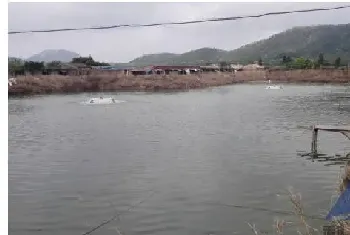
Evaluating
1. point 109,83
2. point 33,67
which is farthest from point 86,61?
point 109,83

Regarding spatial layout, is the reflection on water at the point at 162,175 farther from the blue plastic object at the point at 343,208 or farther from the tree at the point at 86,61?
the tree at the point at 86,61

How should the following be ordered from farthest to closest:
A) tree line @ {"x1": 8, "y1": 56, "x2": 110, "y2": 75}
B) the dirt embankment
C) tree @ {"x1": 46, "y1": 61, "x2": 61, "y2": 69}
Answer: tree @ {"x1": 46, "y1": 61, "x2": 61, "y2": 69} < tree line @ {"x1": 8, "y1": 56, "x2": 110, "y2": 75} < the dirt embankment

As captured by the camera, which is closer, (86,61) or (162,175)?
(162,175)

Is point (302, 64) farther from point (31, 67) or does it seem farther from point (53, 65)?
point (31, 67)

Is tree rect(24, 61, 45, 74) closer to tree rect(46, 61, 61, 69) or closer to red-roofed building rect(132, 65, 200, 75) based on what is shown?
tree rect(46, 61, 61, 69)

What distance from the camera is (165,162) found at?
15.2m

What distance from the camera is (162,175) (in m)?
13.3

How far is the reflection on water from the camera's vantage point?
957cm

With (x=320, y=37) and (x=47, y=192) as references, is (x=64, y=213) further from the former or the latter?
(x=320, y=37)

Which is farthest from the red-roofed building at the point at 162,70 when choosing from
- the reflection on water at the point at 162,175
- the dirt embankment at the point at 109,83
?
the reflection on water at the point at 162,175

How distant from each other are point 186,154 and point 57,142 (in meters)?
6.72

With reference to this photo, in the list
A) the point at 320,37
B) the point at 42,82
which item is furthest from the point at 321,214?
the point at 320,37

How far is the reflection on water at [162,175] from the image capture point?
957 centimetres

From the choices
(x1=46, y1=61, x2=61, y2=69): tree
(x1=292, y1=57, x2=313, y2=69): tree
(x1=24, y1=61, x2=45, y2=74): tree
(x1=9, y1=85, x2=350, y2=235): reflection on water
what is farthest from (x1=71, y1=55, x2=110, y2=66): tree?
(x1=9, y1=85, x2=350, y2=235): reflection on water
